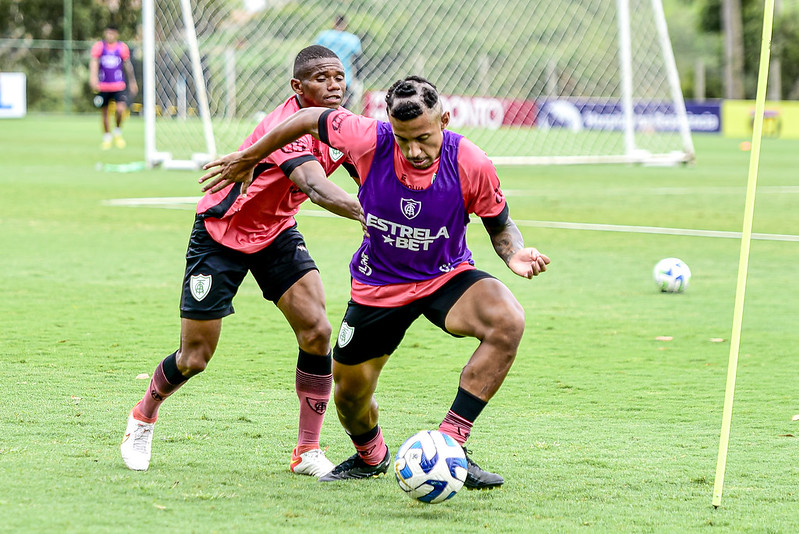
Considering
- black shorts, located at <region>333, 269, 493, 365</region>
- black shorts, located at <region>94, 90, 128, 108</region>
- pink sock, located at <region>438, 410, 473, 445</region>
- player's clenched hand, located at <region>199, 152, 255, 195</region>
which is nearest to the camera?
pink sock, located at <region>438, 410, 473, 445</region>

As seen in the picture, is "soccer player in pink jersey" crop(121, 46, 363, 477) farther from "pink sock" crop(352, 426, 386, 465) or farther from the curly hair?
the curly hair

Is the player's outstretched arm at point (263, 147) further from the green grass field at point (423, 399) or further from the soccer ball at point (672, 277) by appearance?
the soccer ball at point (672, 277)

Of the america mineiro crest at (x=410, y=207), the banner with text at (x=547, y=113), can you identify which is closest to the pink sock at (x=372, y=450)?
the america mineiro crest at (x=410, y=207)

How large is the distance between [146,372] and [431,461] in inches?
115

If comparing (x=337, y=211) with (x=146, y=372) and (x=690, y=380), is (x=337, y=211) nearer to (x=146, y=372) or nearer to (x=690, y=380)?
(x=146, y=372)

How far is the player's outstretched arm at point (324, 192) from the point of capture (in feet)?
15.1

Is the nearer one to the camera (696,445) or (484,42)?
(696,445)

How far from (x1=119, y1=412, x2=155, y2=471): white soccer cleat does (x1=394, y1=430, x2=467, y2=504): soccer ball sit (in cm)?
114

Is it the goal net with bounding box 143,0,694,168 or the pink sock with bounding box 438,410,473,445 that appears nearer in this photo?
the pink sock with bounding box 438,410,473,445

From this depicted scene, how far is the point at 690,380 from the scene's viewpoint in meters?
6.81

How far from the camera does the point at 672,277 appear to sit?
10.0 meters

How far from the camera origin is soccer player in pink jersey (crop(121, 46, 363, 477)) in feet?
16.8

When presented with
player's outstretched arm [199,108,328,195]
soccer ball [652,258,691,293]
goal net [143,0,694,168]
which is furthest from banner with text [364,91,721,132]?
player's outstretched arm [199,108,328,195]

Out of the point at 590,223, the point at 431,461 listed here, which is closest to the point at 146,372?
the point at 431,461
